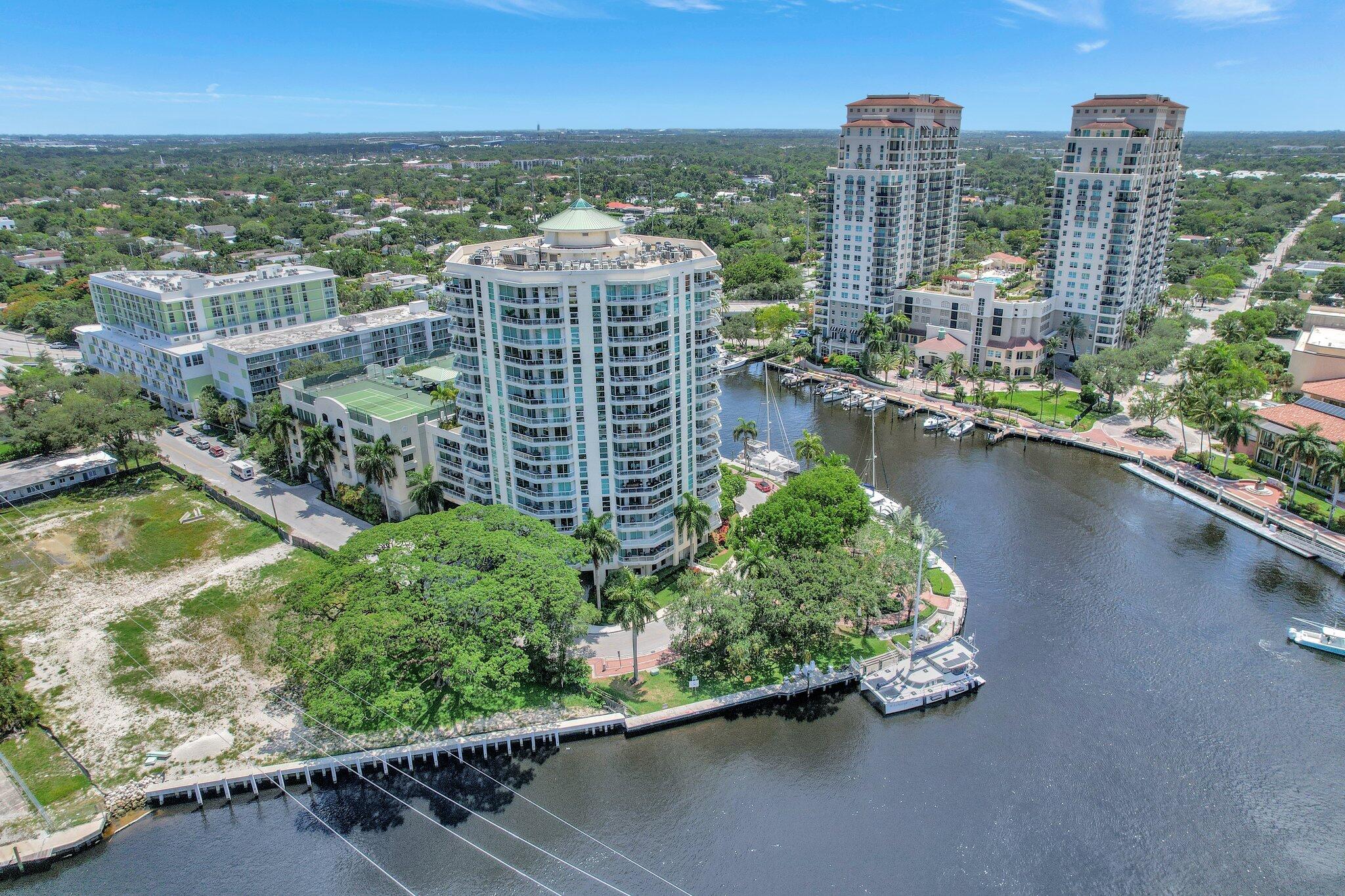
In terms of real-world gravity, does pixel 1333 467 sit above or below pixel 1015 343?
below

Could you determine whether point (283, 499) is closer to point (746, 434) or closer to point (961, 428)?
point (746, 434)

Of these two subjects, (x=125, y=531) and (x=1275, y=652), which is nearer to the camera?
(x=1275, y=652)

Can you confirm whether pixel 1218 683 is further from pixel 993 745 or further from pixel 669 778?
pixel 669 778

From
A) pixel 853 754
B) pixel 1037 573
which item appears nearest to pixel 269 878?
pixel 853 754

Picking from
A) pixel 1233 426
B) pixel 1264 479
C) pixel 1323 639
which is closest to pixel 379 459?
pixel 1323 639

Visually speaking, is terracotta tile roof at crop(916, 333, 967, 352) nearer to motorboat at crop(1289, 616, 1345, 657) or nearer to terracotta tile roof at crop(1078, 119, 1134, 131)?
terracotta tile roof at crop(1078, 119, 1134, 131)

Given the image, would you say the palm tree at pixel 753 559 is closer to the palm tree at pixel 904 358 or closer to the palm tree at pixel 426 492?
the palm tree at pixel 426 492
